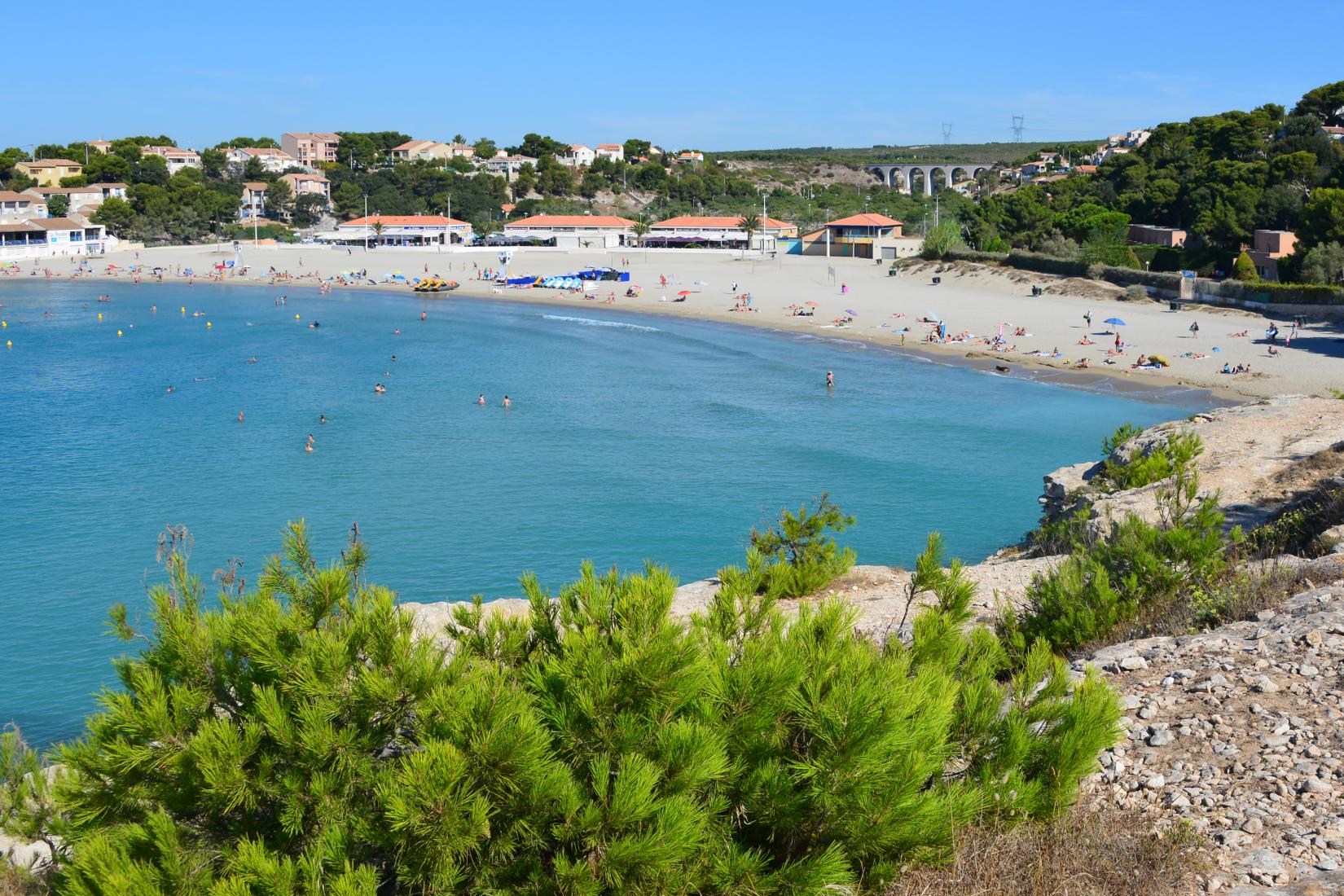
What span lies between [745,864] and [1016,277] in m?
62.8

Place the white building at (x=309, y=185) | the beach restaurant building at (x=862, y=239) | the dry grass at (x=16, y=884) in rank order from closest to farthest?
the dry grass at (x=16, y=884) < the beach restaurant building at (x=862, y=239) < the white building at (x=309, y=185)

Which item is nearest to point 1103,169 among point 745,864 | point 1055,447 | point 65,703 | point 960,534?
point 1055,447

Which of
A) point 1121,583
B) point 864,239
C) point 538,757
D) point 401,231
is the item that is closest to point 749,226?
point 864,239

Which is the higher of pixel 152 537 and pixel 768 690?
pixel 768 690

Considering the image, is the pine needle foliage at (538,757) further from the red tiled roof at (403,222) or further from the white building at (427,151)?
the white building at (427,151)

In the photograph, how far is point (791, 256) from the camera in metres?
88.1

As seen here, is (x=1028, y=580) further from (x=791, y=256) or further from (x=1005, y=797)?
(x=791, y=256)

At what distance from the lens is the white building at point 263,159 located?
135000 mm

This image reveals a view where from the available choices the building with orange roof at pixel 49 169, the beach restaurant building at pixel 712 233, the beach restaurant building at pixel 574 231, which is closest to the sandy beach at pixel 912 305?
the beach restaurant building at pixel 574 231

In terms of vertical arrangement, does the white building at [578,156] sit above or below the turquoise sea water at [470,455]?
above

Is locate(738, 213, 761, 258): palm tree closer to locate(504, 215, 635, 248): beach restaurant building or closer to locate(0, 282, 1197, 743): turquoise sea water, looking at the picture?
locate(504, 215, 635, 248): beach restaurant building

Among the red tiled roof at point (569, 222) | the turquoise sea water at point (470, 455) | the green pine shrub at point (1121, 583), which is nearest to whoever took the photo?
the green pine shrub at point (1121, 583)

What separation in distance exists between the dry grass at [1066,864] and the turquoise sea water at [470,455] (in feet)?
24.8

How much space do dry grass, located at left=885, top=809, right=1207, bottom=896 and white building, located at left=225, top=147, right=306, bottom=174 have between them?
138 metres
